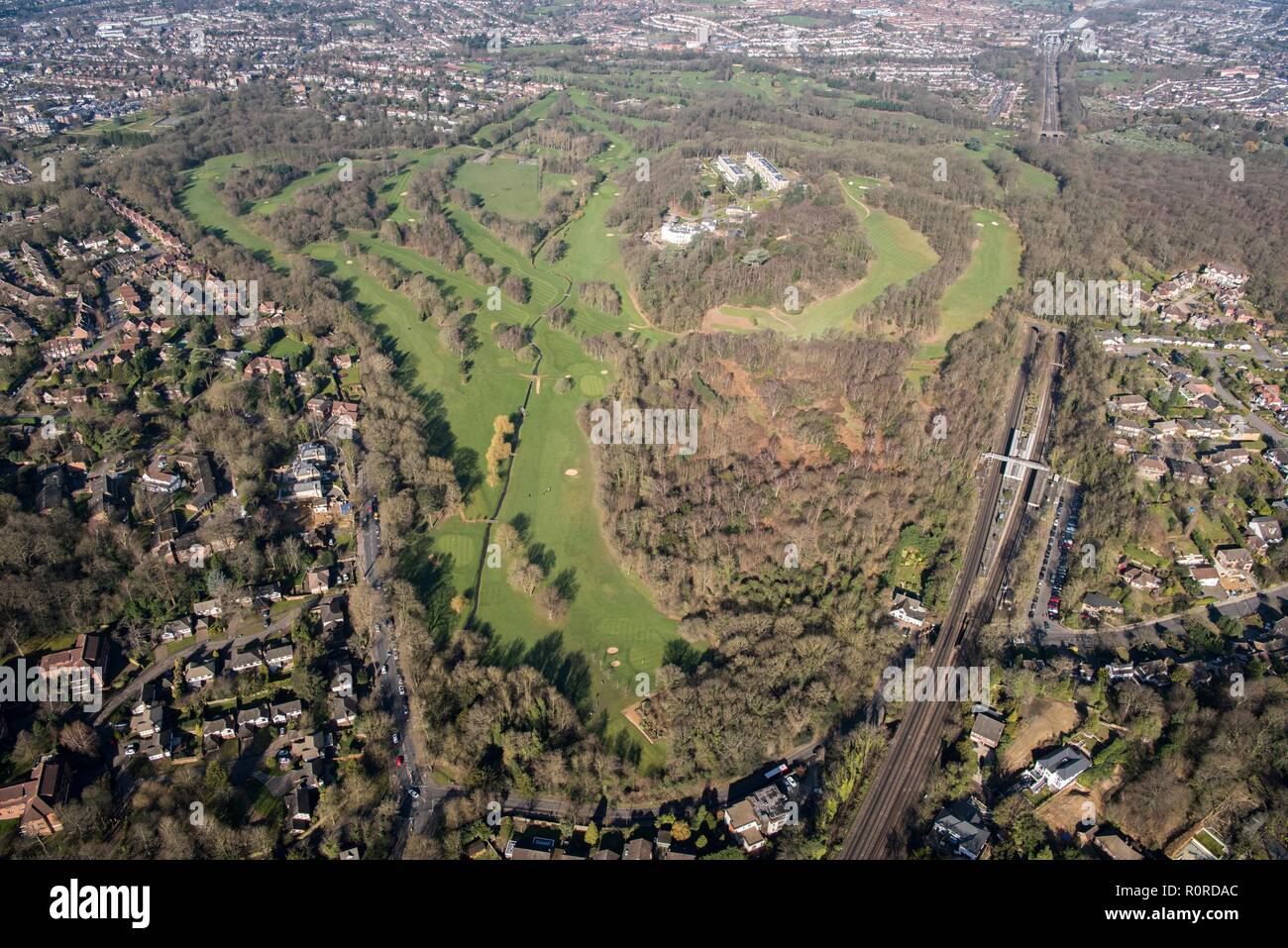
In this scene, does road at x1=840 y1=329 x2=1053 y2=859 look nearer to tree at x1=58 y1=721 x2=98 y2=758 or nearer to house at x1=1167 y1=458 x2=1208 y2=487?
house at x1=1167 y1=458 x2=1208 y2=487

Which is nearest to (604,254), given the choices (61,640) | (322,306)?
(322,306)

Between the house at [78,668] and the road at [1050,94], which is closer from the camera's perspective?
the house at [78,668]

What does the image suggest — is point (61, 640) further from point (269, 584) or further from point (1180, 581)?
point (1180, 581)

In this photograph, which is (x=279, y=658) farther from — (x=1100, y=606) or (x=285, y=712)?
(x=1100, y=606)

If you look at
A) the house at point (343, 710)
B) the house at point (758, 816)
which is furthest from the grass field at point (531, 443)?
the house at point (343, 710)

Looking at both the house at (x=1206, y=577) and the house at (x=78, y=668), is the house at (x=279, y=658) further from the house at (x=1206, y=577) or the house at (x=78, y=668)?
the house at (x=1206, y=577)

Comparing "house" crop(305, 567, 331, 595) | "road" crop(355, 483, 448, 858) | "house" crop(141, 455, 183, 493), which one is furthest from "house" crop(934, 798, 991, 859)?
"house" crop(141, 455, 183, 493)
